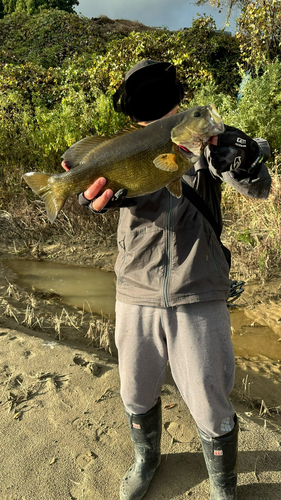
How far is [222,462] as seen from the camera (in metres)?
1.89

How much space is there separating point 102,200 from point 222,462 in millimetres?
1487

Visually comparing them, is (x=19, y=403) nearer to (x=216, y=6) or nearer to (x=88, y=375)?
(x=88, y=375)

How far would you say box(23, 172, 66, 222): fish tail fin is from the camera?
1.93 meters

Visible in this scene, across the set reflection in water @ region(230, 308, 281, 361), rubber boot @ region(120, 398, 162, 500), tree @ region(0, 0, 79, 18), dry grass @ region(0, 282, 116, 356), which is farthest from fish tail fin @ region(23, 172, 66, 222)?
tree @ region(0, 0, 79, 18)

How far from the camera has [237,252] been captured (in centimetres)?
568

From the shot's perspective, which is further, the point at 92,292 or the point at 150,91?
the point at 92,292

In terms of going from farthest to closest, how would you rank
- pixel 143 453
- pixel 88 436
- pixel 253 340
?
pixel 253 340
pixel 88 436
pixel 143 453

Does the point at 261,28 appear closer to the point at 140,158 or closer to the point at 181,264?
the point at 140,158

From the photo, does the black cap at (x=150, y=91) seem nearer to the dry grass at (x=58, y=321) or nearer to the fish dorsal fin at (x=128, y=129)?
the fish dorsal fin at (x=128, y=129)

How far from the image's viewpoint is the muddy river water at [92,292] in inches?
172

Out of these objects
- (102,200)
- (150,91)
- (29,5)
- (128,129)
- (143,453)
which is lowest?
(143,453)

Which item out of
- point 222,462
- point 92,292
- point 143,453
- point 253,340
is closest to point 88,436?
point 143,453

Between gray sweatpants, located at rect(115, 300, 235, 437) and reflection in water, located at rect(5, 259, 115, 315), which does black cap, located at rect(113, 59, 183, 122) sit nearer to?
gray sweatpants, located at rect(115, 300, 235, 437)

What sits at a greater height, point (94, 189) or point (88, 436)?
point (94, 189)
